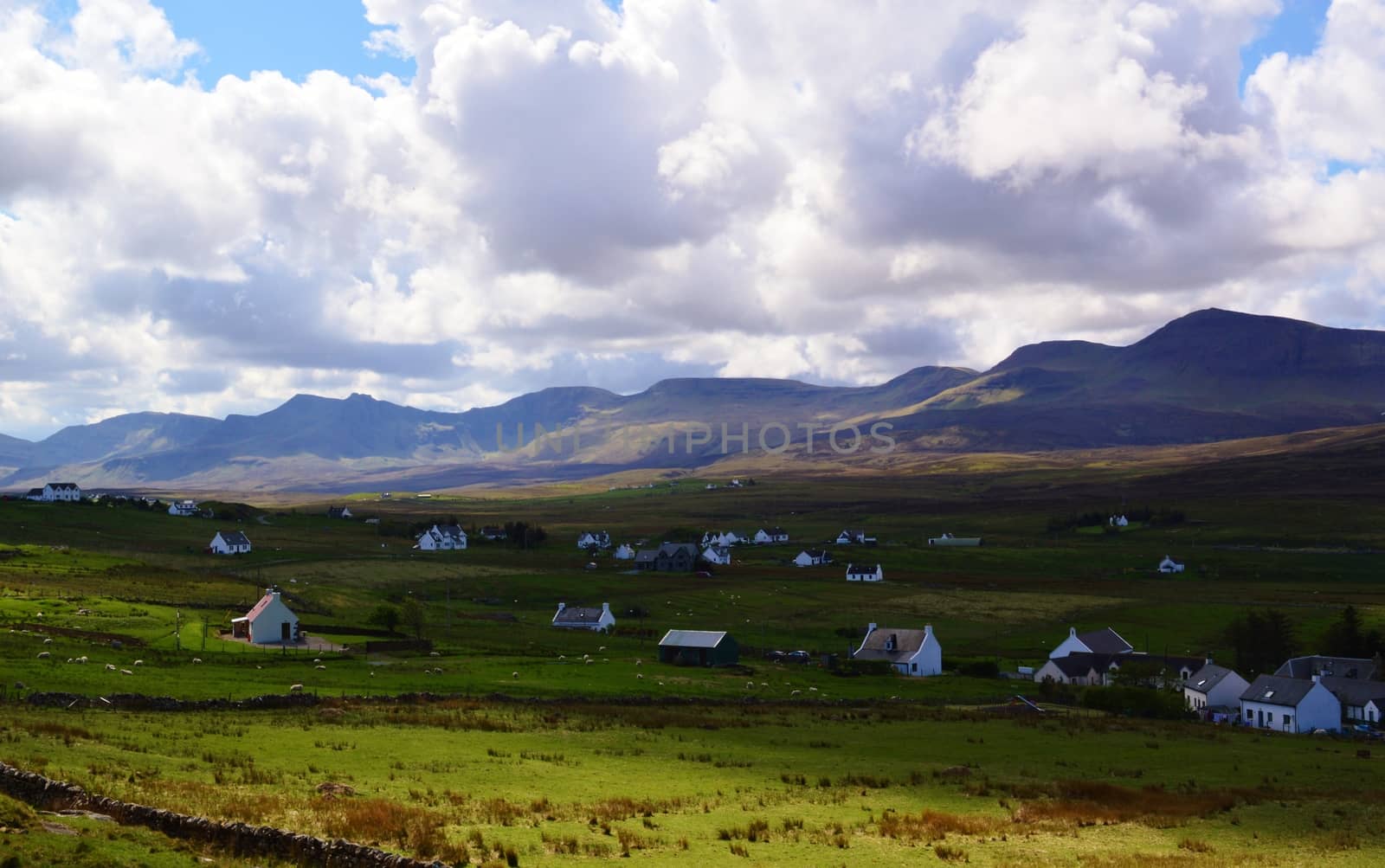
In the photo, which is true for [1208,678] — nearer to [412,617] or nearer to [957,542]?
[412,617]

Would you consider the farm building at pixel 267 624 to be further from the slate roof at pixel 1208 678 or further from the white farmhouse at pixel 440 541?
the white farmhouse at pixel 440 541

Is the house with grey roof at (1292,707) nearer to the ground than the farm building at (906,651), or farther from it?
nearer to the ground

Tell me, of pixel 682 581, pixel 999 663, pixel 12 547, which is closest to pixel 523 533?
pixel 682 581

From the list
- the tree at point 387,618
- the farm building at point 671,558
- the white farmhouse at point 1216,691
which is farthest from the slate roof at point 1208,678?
the farm building at point 671,558

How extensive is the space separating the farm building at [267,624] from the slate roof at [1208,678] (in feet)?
219

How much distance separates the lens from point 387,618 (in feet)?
282

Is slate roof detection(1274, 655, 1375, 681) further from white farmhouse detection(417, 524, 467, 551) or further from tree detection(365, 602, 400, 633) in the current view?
white farmhouse detection(417, 524, 467, 551)

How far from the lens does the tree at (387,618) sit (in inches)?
3383

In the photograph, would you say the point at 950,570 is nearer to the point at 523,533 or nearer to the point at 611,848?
the point at 523,533

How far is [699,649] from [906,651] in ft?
58.7

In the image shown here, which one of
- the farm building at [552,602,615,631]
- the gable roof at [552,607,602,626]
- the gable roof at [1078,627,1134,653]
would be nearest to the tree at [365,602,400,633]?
the farm building at [552,602,615,631]

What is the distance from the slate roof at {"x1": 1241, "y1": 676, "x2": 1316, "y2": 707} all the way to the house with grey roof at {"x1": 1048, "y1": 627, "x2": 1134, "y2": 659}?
583 inches

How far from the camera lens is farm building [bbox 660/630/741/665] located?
8350 centimetres

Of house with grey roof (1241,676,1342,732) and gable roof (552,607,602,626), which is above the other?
gable roof (552,607,602,626)
